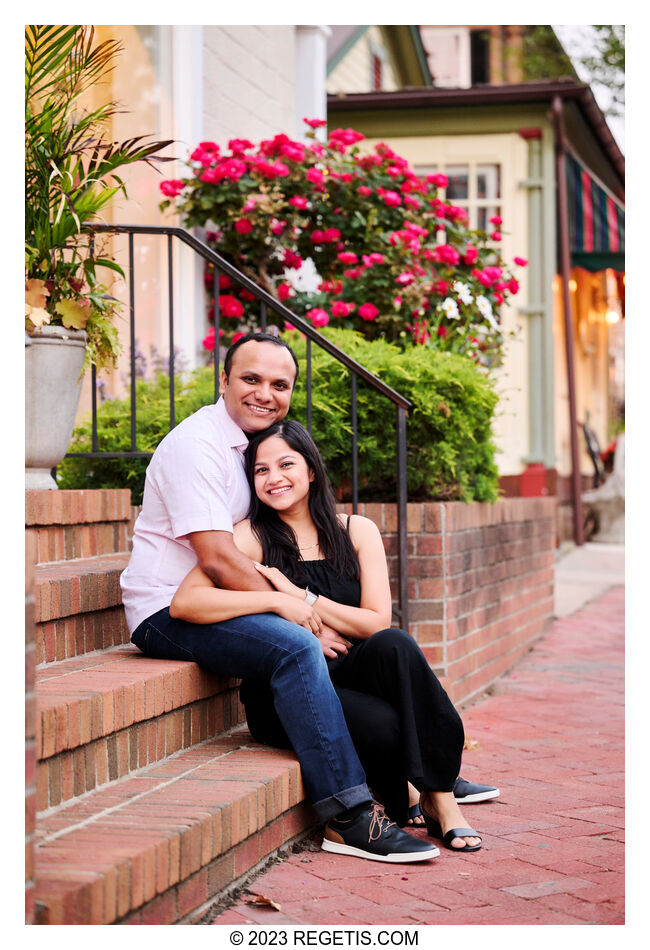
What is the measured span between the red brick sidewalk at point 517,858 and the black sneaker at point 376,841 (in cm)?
3

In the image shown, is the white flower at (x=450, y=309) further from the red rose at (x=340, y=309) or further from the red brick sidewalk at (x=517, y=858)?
the red brick sidewalk at (x=517, y=858)

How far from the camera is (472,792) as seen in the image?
138 inches

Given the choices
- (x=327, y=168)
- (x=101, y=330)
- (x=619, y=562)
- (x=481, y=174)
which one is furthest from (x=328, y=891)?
(x=481, y=174)

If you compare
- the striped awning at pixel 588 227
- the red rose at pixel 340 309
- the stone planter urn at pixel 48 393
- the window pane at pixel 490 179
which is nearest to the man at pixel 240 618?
the stone planter urn at pixel 48 393

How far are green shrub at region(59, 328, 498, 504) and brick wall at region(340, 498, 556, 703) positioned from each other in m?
0.19

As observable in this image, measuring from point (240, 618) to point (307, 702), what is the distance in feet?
0.96

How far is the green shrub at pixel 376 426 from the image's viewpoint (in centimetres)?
470

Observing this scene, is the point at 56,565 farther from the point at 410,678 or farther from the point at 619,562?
the point at 619,562

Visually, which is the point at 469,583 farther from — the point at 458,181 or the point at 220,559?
the point at 458,181

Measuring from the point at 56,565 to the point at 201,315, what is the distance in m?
3.01

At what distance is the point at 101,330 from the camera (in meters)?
4.02

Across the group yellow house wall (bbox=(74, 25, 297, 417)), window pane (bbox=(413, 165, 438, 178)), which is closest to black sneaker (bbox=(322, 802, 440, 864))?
yellow house wall (bbox=(74, 25, 297, 417))

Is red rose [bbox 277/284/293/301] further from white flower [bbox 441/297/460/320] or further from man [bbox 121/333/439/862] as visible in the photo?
man [bbox 121/333/439/862]

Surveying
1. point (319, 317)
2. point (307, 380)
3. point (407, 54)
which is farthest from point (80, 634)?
point (407, 54)
